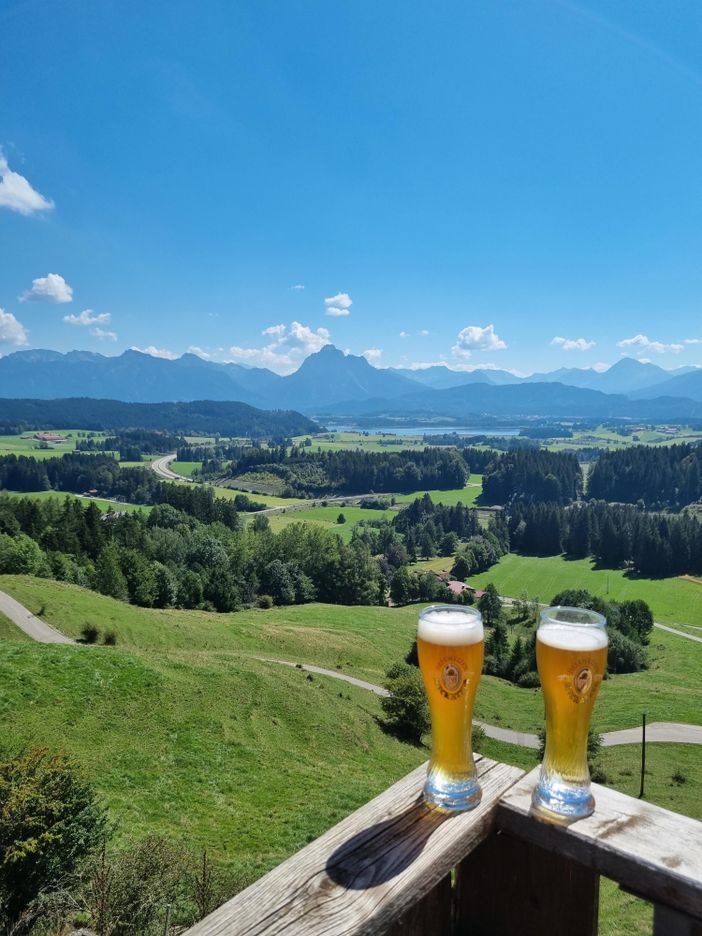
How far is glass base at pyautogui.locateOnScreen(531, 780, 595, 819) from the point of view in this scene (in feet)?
6.47

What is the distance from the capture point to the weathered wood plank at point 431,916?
190 centimetres

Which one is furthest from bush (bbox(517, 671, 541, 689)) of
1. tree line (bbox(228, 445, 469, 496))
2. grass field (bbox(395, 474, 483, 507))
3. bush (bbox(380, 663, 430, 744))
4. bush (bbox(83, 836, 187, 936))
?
tree line (bbox(228, 445, 469, 496))

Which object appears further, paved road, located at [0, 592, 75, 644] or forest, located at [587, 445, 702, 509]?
forest, located at [587, 445, 702, 509]

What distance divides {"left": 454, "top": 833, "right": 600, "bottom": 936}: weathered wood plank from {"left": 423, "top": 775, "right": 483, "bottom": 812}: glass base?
200 millimetres

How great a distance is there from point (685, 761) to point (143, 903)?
3609cm

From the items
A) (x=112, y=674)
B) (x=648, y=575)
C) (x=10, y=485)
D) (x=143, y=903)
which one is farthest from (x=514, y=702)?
Result: (x=10, y=485)

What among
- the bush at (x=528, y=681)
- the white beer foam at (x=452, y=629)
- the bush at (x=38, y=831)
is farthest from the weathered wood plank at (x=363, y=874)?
the bush at (x=528, y=681)

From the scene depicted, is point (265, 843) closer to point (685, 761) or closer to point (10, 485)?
point (685, 761)

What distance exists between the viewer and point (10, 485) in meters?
154

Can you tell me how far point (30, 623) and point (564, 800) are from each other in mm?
40695

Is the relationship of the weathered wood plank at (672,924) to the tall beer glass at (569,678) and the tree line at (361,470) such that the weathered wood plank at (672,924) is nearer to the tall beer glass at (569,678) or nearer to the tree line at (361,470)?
the tall beer glass at (569,678)

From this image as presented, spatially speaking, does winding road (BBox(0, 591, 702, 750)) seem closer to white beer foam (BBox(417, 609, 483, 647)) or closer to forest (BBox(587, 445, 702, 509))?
white beer foam (BBox(417, 609, 483, 647))

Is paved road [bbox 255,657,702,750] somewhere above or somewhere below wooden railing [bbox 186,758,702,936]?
below

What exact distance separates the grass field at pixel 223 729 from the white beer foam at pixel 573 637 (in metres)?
4.99
